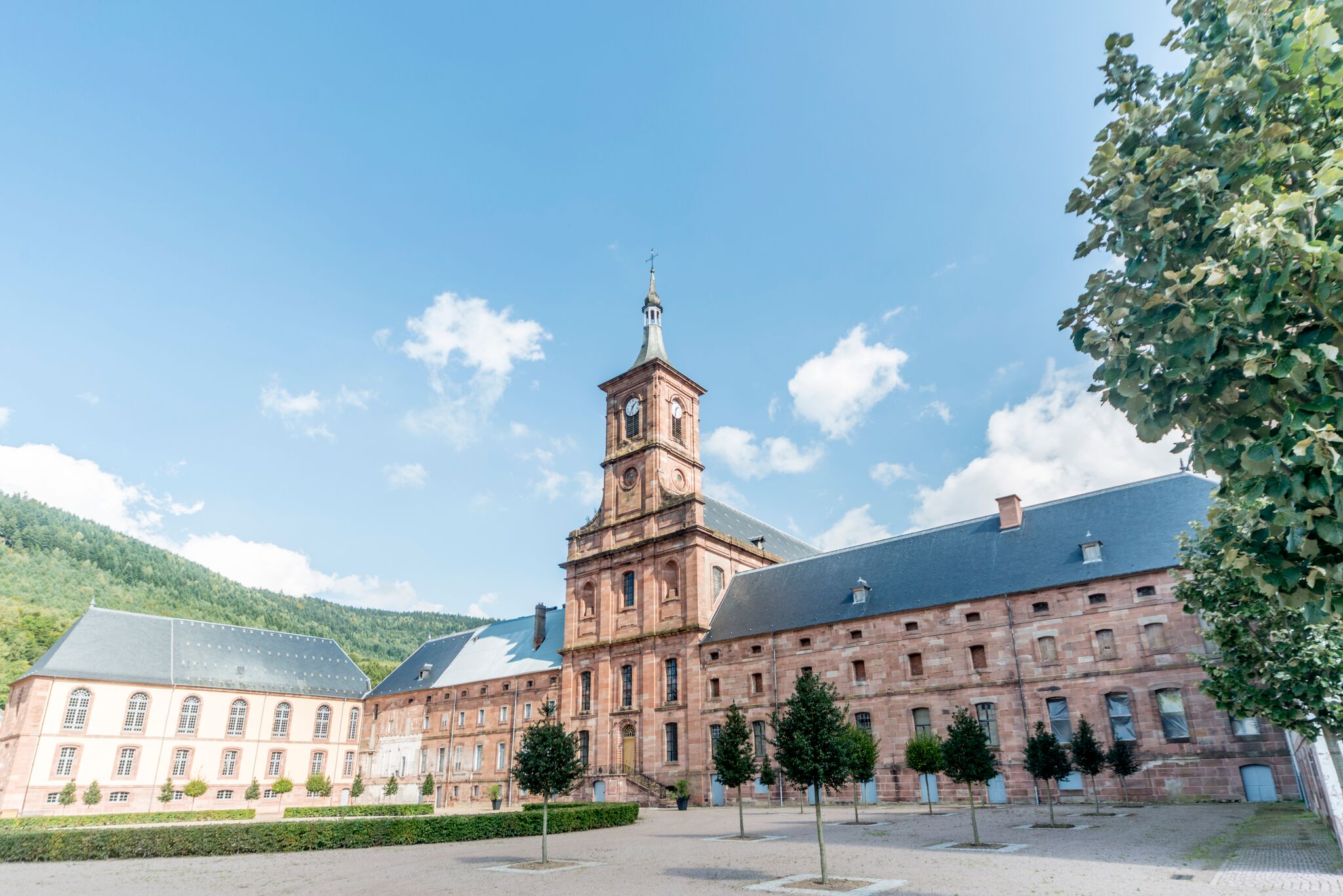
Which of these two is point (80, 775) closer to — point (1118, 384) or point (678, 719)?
point (678, 719)

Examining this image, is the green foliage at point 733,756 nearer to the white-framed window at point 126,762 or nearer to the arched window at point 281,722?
the arched window at point 281,722

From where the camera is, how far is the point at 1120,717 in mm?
29562

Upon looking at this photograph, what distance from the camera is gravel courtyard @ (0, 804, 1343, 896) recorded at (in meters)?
13.6

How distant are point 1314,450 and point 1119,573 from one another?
100 feet

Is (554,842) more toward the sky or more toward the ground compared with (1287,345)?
more toward the ground

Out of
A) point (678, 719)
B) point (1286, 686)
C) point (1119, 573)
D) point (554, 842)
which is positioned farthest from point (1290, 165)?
point (678, 719)

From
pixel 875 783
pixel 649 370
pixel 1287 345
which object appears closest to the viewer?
pixel 1287 345

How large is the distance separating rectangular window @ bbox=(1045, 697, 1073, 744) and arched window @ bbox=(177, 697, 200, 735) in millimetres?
56536

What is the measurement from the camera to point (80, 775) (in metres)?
49.0

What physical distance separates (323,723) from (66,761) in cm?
1671

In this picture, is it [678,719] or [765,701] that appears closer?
[765,701]

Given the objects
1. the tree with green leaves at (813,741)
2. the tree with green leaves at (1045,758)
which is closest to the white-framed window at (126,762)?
the tree with green leaves at (813,741)

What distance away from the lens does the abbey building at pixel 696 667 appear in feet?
98.8

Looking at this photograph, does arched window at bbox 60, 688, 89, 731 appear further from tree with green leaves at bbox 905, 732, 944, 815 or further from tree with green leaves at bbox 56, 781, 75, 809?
tree with green leaves at bbox 905, 732, 944, 815
